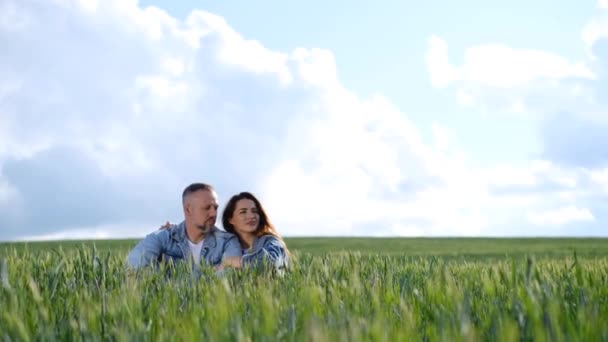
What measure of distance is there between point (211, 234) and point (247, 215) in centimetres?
76

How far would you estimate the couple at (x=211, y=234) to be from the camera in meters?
8.39

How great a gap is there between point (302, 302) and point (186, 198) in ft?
16.4

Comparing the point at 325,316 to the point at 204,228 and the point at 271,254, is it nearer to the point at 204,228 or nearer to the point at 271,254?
the point at 271,254

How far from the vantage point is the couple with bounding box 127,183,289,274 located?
8.39 meters

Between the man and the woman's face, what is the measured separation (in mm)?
330

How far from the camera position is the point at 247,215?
27.6 ft

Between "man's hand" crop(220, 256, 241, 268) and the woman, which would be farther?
the woman

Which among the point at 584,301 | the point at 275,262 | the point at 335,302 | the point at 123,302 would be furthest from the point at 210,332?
the point at 275,262

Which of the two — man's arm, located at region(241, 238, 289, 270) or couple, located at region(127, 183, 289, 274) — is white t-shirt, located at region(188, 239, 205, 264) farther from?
man's arm, located at region(241, 238, 289, 270)

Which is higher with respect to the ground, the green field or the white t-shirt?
the white t-shirt

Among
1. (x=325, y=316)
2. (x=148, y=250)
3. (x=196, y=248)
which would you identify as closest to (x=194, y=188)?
(x=196, y=248)

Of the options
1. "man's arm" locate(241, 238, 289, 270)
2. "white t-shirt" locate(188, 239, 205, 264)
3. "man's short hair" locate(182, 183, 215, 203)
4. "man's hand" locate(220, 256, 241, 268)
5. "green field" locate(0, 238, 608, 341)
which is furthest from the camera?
"white t-shirt" locate(188, 239, 205, 264)

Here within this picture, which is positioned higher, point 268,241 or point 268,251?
point 268,241

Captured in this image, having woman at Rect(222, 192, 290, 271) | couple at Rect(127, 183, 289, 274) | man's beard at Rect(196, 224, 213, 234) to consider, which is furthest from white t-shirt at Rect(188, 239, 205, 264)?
woman at Rect(222, 192, 290, 271)
